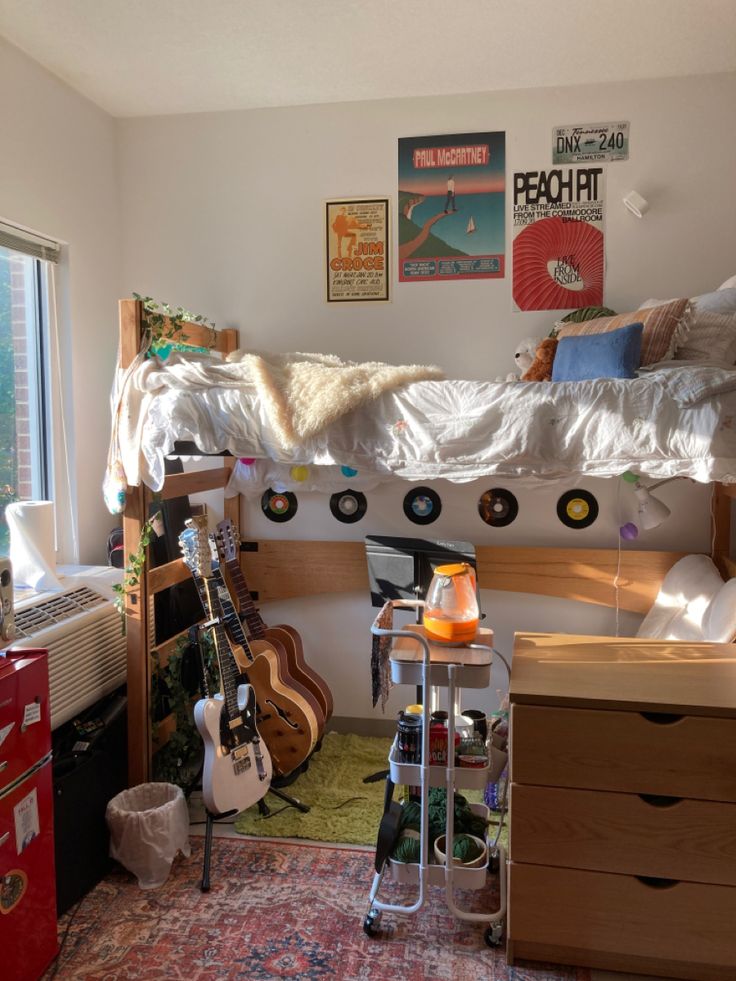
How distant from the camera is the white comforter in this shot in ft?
5.81

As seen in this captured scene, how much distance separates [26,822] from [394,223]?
2209 millimetres

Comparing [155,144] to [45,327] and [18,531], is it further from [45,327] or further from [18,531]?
[18,531]

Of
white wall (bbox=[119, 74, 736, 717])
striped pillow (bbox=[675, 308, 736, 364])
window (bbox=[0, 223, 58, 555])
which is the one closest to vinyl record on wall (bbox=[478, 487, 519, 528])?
white wall (bbox=[119, 74, 736, 717])

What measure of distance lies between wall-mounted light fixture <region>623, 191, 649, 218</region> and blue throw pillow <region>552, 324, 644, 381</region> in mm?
729

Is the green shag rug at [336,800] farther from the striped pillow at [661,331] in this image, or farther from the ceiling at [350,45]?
the ceiling at [350,45]

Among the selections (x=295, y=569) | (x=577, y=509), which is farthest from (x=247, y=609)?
(x=577, y=509)

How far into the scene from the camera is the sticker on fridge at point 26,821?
1622 millimetres

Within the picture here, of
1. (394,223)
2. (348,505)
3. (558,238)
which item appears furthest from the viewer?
(348,505)

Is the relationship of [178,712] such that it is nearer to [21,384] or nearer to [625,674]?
[21,384]

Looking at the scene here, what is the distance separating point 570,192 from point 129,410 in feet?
5.51

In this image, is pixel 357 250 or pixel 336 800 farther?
pixel 357 250

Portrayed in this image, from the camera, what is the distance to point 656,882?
1.70 meters

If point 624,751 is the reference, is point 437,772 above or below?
below

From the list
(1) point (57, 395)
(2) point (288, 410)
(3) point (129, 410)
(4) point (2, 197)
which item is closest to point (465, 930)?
(2) point (288, 410)
